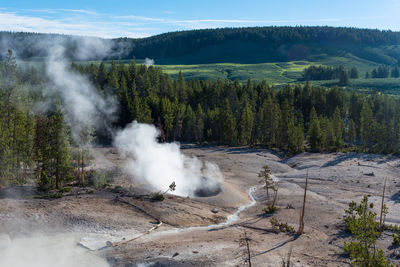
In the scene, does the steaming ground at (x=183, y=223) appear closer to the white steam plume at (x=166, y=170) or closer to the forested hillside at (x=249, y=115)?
the white steam plume at (x=166, y=170)

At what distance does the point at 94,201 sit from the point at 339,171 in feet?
139

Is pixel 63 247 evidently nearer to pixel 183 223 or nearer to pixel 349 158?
pixel 183 223

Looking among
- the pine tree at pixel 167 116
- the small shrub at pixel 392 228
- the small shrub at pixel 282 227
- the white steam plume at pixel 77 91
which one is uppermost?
the white steam plume at pixel 77 91

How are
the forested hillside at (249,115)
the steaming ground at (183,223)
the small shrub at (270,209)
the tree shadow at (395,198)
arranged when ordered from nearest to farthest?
the steaming ground at (183,223), the small shrub at (270,209), the tree shadow at (395,198), the forested hillside at (249,115)

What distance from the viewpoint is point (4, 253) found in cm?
2277

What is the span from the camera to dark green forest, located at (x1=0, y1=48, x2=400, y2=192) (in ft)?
128

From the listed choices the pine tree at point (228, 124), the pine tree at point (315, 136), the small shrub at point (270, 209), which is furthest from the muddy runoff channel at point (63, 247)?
the pine tree at point (315, 136)

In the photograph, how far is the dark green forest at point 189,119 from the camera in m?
39.0

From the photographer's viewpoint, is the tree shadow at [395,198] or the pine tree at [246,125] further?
the pine tree at [246,125]

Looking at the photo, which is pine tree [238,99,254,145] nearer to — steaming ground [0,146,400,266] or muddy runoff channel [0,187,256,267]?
steaming ground [0,146,400,266]

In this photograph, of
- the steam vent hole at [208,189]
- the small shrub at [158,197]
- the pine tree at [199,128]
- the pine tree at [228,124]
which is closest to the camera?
the small shrub at [158,197]

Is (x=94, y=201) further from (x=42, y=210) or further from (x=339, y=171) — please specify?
(x=339, y=171)

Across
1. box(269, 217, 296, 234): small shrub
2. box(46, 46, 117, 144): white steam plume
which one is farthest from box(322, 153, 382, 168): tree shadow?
box(46, 46, 117, 144): white steam plume

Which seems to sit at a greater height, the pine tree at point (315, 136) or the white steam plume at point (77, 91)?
the white steam plume at point (77, 91)
